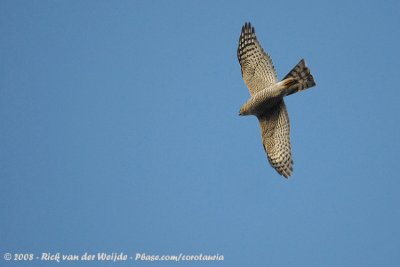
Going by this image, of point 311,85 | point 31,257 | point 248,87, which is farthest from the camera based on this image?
point 31,257

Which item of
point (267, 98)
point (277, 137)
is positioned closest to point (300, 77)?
point (267, 98)

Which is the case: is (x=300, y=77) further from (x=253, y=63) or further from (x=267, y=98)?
(x=253, y=63)

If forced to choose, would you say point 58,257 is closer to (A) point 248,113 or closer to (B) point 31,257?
(B) point 31,257

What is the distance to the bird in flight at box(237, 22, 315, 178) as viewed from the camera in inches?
549

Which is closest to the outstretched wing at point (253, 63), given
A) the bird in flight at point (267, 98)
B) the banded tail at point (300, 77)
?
the bird in flight at point (267, 98)

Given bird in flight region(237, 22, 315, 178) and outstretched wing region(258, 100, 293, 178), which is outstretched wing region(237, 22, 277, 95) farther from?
outstretched wing region(258, 100, 293, 178)

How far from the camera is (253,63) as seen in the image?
14438mm

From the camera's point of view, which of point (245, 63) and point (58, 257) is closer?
point (245, 63)

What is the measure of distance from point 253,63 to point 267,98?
96 cm

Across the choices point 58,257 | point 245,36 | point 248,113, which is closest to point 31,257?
point 58,257

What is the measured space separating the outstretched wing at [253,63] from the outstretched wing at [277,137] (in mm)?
589

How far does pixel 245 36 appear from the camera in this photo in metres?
14.6

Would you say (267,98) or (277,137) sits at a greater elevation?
(267,98)

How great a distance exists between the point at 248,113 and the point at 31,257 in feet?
20.3
